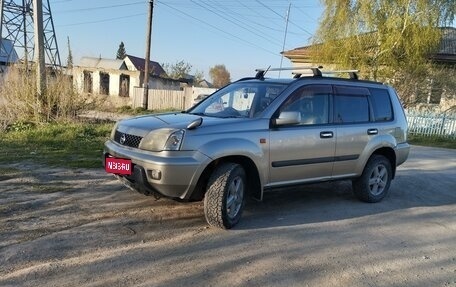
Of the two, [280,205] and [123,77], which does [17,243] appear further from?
[123,77]

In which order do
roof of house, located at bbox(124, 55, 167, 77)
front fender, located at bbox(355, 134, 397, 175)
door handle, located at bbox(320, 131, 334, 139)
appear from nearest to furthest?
1. door handle, located at bbox(320, 131, 334, 139)
2. front fender, located at bbox(355, 134, 397, 175)
3. roof of house, located at bbox(124, 55, 167, 77)

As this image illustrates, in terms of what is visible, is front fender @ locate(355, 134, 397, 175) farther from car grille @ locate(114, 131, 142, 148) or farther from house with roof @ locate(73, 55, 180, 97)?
house with roof @ locate(73, 55, 180, 97)

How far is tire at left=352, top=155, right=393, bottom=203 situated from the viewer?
20.1 feet

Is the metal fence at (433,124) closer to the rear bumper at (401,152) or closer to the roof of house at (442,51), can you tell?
the roof of house at (442,51)

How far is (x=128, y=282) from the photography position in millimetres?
3297

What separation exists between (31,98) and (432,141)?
45.4 ft

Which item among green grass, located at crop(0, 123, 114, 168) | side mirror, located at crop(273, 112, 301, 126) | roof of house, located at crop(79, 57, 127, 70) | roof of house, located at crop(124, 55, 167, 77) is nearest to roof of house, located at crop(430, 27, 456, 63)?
green grass, located at crop(0, 123, 114, 168)

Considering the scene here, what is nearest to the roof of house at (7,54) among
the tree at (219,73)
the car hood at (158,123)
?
the car hood at (158,123)

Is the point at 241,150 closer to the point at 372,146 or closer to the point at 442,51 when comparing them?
the point at 372,146

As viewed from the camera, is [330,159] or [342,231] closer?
[342,231]

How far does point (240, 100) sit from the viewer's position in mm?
5363

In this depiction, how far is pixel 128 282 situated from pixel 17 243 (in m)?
1.35

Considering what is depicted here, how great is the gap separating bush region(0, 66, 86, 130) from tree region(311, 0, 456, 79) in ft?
41.1

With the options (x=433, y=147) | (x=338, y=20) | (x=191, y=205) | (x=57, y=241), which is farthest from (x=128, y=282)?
(x=338, y=20)
